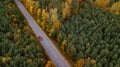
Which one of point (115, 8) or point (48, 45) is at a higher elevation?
point (115, 8)

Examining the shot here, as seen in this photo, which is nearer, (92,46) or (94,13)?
(92,46)

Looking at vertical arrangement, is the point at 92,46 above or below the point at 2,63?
below

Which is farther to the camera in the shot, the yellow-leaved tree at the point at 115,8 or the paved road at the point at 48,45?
the yellow-leaved tree at the point at 115,8

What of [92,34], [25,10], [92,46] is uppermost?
[25,10]

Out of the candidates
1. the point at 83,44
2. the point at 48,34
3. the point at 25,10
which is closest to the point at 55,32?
the point at 48,34

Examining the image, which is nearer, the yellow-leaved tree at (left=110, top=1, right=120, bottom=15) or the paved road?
the paved road

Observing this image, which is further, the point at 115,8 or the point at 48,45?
the point at 115,8

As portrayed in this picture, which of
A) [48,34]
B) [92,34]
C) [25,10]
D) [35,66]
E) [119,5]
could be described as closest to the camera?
[35,66]

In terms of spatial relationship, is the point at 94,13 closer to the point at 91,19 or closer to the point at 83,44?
the point at 91,19
